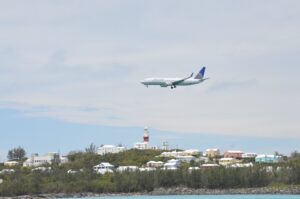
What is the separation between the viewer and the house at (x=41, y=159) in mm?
181312

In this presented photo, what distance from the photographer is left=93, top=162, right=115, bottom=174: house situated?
14881 centimetres

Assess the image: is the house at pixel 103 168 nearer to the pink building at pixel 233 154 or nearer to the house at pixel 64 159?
the house at pixel 64 159

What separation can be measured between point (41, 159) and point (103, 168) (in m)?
41.5

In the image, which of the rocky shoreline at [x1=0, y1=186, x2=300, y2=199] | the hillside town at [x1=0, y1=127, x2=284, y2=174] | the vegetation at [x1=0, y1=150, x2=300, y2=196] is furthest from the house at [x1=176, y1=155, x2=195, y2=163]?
the rocky shoreline at [x1=0, y1=186, x2=300, y2=199]

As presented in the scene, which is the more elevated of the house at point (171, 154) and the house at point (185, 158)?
the house at point (171, 154)

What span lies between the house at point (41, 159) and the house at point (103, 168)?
23355mm

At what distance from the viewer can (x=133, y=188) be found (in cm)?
13388

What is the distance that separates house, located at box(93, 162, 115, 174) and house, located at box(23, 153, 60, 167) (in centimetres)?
2336

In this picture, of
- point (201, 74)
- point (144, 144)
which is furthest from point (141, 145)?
point (201, 74)

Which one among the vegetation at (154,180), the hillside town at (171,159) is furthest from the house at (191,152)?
the vegetation at (154,180)

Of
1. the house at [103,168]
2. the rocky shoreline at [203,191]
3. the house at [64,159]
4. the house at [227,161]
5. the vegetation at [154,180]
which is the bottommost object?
the rocky shoreline at [203,191]

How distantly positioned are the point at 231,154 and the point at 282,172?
49535 millimetres

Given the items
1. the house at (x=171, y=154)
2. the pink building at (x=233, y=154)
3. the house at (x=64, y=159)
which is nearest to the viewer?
the house at (x=171, y=154)

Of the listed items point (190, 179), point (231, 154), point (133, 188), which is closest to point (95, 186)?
point (133, 188)
